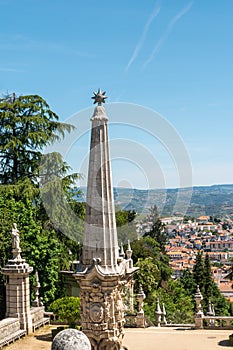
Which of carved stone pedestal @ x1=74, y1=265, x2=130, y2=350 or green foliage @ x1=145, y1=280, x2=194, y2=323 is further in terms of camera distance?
green foliage @ x1=145, y1=280, x2=194, y2=323

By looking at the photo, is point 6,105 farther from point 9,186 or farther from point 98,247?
point 98,247

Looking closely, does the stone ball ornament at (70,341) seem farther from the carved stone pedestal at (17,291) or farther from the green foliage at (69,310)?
the carved stone pedestal at (17,291)

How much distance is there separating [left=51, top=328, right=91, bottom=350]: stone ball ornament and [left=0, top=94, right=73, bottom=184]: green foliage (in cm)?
2342

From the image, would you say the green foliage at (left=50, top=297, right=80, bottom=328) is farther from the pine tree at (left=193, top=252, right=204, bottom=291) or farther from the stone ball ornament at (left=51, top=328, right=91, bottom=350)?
the pine tree at (left=193, top=252, right=204, bottom=291)

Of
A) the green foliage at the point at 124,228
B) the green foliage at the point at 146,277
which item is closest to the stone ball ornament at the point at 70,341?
the green foliage at the point at 146,277

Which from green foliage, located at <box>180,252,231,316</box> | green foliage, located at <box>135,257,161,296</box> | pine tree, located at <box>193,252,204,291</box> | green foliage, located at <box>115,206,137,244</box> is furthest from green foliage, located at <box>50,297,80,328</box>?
pine tree, located at <box>193,252,204,291</box>

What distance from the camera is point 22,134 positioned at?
94.8 feet

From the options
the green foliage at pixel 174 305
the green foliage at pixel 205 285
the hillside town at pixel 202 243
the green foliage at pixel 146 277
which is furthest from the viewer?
the hillside town at pixel 202 243

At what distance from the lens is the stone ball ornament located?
5.07 m

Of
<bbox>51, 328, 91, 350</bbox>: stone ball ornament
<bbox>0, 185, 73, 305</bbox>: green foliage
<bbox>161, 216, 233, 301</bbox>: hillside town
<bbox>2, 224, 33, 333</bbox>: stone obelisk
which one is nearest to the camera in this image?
<bbox>51, 328, 91, 350</bbox>: stone ball ornament

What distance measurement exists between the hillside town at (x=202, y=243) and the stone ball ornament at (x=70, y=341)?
74.4 meters

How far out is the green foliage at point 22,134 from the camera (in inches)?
1115

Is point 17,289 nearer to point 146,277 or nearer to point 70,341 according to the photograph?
point 70,341

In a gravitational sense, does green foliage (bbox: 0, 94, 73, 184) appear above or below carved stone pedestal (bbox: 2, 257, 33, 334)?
above
